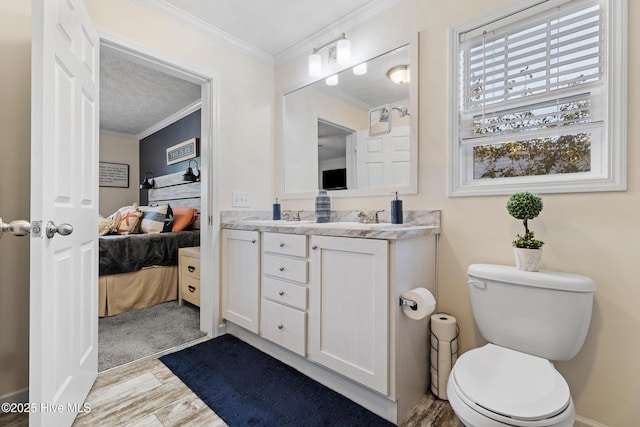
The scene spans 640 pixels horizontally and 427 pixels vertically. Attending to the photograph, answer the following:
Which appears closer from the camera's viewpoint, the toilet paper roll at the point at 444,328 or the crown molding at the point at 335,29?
the toilet paper roll at the point at 444,328

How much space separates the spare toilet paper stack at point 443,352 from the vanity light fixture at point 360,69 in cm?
161

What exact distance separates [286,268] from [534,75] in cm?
161

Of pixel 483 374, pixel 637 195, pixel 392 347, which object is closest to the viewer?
pixel 483 374

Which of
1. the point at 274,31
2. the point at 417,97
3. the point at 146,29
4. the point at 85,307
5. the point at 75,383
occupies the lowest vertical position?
the point at 75,383

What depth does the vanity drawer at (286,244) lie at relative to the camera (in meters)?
1.63

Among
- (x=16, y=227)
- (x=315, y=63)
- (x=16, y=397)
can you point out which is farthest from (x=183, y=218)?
(x=16, y=227)

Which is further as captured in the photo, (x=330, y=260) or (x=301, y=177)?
(x=301, y=177)

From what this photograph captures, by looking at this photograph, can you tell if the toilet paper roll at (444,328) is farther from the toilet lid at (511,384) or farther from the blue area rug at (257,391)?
the blue area rug at (257,391)

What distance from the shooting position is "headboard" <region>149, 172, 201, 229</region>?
148 inches

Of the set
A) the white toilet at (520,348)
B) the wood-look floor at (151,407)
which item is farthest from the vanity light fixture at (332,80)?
the wood-look floor at (151,407)

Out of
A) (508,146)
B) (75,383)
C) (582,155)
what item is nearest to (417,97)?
(508,146)

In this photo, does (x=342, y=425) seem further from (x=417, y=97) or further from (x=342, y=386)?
(x=417, y=97)

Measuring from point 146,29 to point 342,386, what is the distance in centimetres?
240

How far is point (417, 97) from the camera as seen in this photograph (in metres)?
1.73
